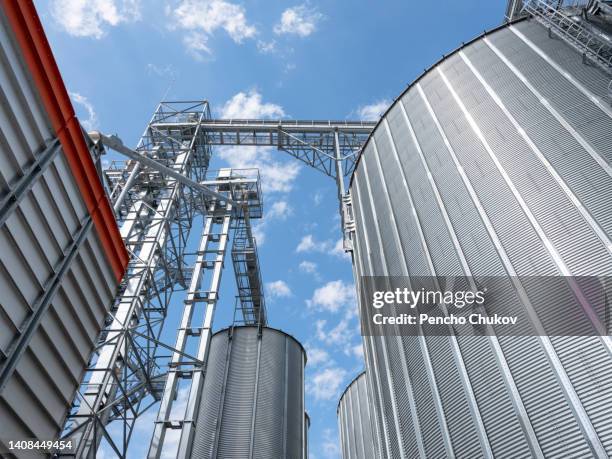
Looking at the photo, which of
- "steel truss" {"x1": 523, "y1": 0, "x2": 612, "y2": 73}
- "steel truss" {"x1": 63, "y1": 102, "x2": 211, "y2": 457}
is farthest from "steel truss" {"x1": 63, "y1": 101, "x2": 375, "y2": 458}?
"steel truss" {"x1": 523, "y1": 0, "x2": 612, "y2": 73}

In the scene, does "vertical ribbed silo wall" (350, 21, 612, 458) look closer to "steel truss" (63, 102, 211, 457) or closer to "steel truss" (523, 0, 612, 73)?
"steel truss" (523, 0, 612, 73)

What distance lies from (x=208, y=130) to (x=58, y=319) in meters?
23.5

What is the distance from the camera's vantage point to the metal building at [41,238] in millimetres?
8383

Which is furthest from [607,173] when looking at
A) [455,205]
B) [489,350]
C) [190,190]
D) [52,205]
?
[190,190]

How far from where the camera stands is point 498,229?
1139 cm

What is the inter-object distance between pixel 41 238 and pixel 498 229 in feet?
33.3

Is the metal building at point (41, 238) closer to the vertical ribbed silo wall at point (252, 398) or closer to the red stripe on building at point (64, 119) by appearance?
the red stripe on building at point (64, 119)

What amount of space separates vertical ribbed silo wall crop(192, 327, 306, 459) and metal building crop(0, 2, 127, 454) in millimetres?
8911

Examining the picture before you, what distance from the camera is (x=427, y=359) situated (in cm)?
1165

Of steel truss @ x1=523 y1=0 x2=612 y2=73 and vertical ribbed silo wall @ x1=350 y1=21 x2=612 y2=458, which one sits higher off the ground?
steel truss @ x1=523 y1=0 x2=612 y2=73

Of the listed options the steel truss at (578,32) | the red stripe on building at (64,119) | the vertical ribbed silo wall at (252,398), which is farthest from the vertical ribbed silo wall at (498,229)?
the red stripe on building at (64,119)

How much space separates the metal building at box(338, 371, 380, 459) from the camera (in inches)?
983

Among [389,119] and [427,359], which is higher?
[389,119]

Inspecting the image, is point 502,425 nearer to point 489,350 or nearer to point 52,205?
point 489,350
